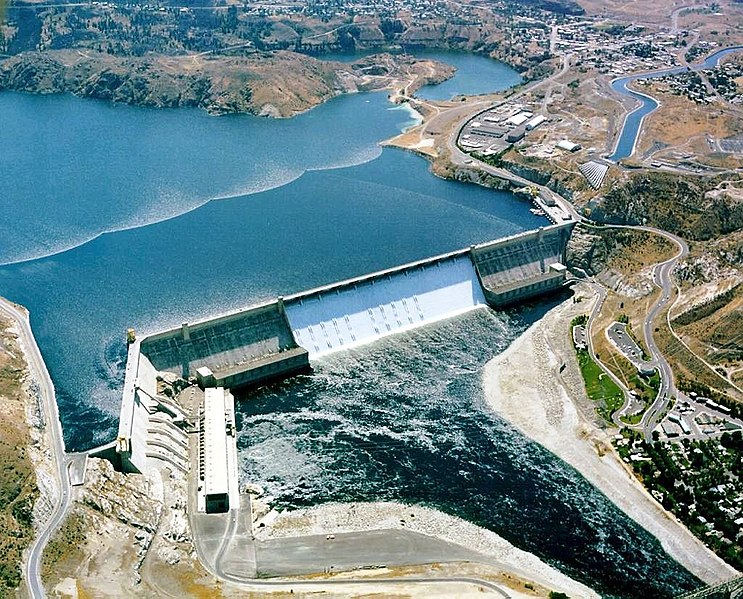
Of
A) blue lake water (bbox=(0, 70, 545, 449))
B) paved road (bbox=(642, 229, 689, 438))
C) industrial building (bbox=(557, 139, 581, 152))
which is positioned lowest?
blue lake water (bbox=(0, 70, 545, 449))

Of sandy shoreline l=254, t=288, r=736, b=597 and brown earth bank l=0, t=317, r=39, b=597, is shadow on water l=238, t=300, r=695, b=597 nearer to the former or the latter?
sandy shoreline l=254, t=288, r=736, b=597

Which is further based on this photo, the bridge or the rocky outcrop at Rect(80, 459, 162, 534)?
the rocky outcrop at Rect(80, 459, 162, 534)

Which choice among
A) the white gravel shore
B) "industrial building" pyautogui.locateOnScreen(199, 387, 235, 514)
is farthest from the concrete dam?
the white gravel shore

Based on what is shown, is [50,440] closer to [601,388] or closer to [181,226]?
[181,226]

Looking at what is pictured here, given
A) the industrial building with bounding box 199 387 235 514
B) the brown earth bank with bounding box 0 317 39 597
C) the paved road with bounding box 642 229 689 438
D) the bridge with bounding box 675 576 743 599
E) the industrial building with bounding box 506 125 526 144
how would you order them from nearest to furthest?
the brown earth bank with bounding box 0 317 39 597 → the bridge with bounding box 675 576 743 599 → the industrial building with bounding box 199 387 235 514 → the paved road with bounding box 642 229 689 438 → the industrial building with bounding box 506 125 526 144

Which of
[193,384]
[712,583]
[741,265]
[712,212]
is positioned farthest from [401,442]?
[712,212]

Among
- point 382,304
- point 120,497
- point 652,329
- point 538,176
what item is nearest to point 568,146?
point 538,176
